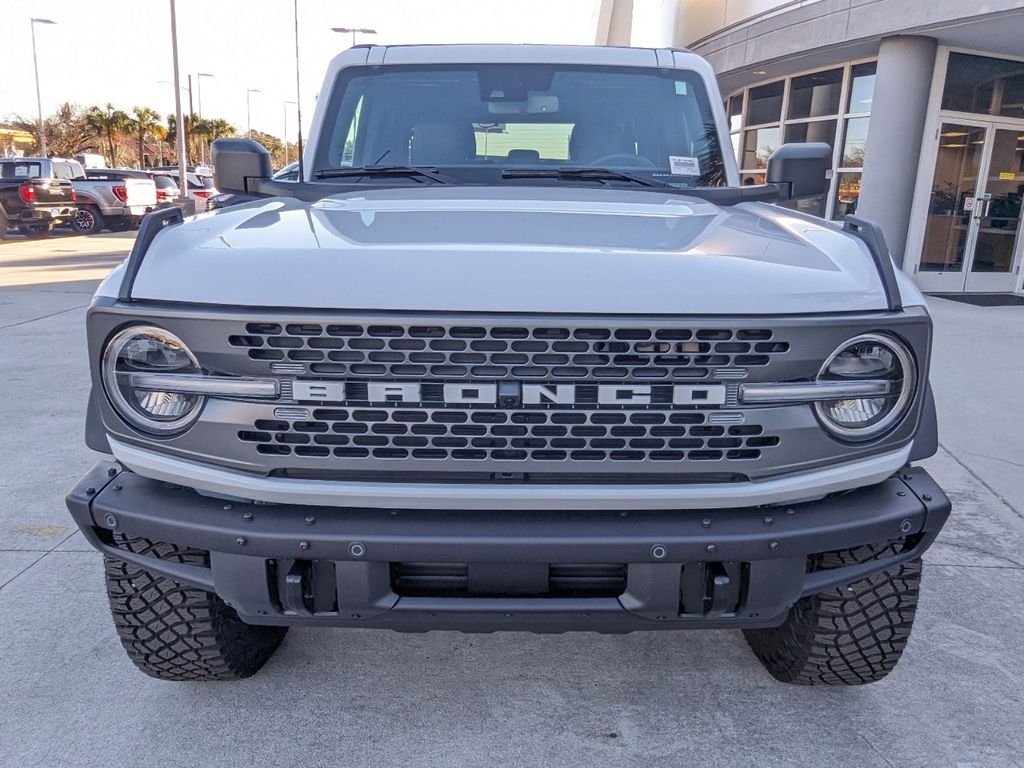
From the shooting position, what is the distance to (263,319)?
1914 mm

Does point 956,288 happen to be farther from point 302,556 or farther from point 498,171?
point 302,556

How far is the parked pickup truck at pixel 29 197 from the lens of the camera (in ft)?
58.9

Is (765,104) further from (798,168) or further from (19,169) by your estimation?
(19,169)

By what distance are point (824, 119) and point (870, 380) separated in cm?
1358

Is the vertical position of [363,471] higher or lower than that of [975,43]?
lower

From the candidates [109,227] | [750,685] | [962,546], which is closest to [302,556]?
[750,685]

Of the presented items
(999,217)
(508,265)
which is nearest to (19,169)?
(999,217)

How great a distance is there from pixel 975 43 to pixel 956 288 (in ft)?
10.9

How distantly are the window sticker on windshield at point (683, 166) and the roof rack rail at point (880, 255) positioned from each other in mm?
954

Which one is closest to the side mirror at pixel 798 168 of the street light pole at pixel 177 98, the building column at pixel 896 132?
the building column at pixel 896 132

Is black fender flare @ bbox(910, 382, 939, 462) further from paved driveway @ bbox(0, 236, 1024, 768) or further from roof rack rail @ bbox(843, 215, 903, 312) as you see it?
paved driveway @ bbox(0, 236, 1024, 768)

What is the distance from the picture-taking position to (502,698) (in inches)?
106

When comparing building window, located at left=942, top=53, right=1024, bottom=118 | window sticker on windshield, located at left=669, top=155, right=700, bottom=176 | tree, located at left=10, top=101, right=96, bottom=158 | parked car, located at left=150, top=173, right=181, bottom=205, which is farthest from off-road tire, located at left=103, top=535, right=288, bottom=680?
tree, located at left=10, top=101, right=96, bottom=158

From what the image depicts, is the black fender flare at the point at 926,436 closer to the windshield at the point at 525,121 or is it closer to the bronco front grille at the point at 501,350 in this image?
the bronco front grille at the point at 501,350
